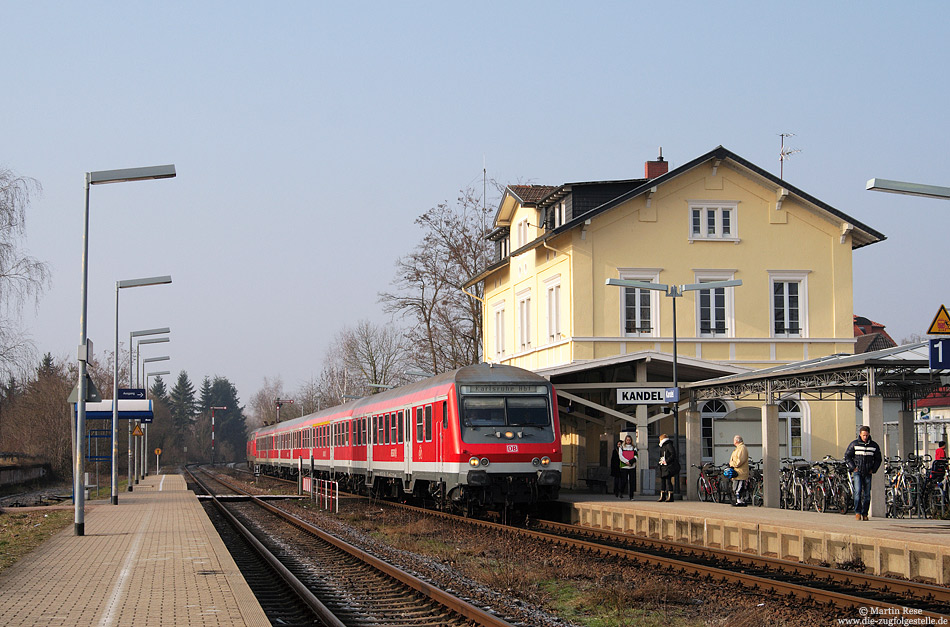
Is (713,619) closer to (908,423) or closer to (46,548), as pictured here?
(46,548)

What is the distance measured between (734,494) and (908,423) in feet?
12.4

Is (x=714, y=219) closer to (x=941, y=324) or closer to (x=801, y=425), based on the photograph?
(x=801, y=425)

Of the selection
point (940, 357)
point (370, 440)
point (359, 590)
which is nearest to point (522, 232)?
point (370, 440)

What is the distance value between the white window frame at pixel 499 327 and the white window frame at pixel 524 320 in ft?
9.29

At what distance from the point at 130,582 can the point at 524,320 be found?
26371mm

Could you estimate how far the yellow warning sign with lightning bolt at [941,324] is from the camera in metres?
13.9

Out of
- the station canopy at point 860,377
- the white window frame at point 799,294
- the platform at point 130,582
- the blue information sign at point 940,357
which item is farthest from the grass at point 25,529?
the white window frame at point 799,294

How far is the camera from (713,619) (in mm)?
10344

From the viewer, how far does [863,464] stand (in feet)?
57.0

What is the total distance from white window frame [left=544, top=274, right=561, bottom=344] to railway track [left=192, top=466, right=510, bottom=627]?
1518 centimetres

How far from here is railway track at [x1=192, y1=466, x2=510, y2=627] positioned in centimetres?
1075

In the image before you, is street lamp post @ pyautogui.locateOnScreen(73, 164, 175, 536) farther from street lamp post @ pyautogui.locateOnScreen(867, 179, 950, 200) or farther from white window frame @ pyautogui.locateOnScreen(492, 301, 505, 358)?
white window frame @ pyautogui.locateOnScreen(492, 301, 505, 358)

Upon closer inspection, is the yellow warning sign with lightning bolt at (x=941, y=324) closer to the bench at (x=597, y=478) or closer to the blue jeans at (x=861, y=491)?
the blue jeans at (x=861, y=491)

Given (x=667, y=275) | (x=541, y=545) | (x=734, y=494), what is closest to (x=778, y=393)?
(x=734, y=494)
